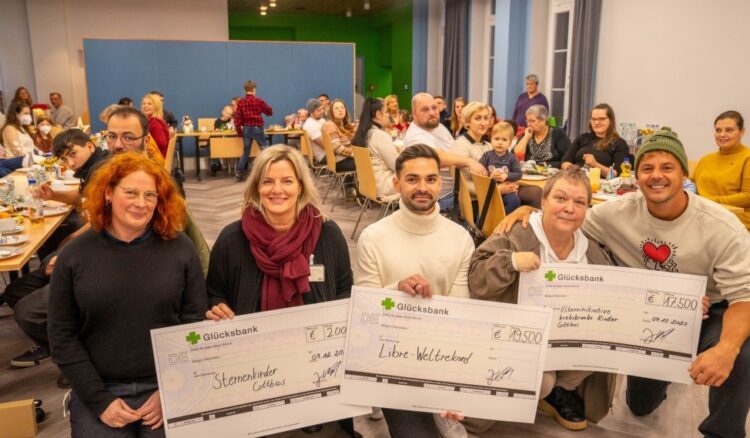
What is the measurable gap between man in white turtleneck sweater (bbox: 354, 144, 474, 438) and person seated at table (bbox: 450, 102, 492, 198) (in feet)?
7.85

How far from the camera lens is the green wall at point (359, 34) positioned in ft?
53.0

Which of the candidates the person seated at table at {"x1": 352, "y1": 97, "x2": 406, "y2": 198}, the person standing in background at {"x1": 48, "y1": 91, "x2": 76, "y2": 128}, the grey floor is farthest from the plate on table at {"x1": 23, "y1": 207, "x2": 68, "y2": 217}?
the person standing in background at {"x1": 48, "y1": 91, "x2": 76, "y2": 128}

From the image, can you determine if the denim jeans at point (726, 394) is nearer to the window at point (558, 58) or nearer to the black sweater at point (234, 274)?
the black sweater at point (234, 274)

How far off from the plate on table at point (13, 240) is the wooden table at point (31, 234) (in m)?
0.02

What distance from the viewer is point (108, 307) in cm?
183

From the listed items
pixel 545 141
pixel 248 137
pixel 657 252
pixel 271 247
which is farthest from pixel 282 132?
pixel 657 252

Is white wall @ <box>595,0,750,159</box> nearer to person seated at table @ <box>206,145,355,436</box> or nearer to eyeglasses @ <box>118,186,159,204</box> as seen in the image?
person seated at table @ <box>206,145,355,436</box>

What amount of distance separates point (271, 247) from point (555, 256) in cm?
114

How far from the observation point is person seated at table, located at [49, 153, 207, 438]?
182 centimetres

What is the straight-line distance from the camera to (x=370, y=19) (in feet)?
58.6

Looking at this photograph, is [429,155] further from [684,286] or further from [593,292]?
[684,286]

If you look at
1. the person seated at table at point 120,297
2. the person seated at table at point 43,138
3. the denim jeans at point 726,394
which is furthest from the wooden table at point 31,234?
the person seated at table at point 43,138

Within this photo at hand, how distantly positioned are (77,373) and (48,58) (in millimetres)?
12364

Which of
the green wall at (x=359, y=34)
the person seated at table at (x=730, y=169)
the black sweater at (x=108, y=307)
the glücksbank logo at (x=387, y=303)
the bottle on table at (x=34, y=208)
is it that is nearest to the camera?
the black sweater at (x=108, y=307)
